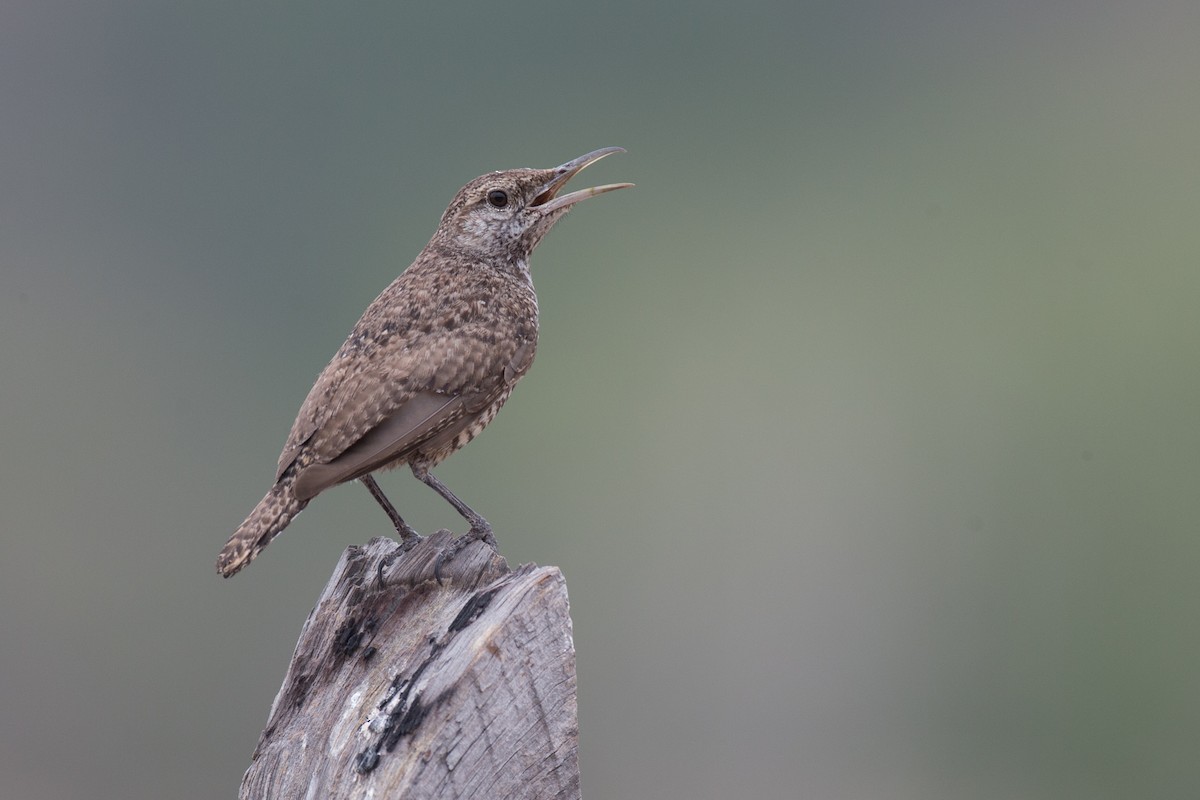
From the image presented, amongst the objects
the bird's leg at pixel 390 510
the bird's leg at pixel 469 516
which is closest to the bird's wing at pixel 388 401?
the bird's leg at pixel 469 516

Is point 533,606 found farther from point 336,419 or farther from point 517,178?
point 517,178

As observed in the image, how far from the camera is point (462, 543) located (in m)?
4.47

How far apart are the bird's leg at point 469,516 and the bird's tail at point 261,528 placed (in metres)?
0.59

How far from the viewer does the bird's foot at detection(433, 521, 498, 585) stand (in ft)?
14.3

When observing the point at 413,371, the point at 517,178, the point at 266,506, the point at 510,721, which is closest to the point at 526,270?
the point at 517,178

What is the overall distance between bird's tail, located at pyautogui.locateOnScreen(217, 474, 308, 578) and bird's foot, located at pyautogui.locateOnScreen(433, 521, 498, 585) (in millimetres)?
581

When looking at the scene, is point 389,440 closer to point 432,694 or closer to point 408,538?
point 408,538

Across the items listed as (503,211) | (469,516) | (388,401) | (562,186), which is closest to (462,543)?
(469,516)

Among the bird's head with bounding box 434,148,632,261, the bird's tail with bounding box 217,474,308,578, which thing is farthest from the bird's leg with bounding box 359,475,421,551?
the bird's head with bounding box 434,148,632,261

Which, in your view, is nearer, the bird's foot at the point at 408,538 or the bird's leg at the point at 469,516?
the bird's foot at the point at 408,538

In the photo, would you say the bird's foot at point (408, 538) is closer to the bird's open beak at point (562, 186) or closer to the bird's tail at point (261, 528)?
the bird's tail at point (261, 528)

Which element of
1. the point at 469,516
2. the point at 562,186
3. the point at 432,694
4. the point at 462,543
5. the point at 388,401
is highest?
the point at 562,186

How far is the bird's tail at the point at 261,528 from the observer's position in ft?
14.4

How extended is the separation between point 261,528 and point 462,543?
75 cm
